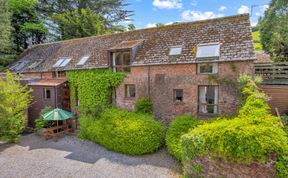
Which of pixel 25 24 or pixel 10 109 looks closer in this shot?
pixel 10 109

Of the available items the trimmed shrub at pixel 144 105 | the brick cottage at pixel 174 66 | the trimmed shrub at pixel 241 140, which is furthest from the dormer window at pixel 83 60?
the trimmed shrub at pixel 241 140

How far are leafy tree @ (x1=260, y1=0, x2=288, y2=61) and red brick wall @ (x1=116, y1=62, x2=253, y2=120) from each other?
7.41 metres

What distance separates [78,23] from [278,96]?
2450 centimetres

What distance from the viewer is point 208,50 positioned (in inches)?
436

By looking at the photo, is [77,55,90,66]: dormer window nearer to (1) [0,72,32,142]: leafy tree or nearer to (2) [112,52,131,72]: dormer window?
(2) [112,52,131,72]: dormer window

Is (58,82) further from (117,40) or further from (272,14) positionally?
(272,14)

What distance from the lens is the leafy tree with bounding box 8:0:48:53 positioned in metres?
23.4

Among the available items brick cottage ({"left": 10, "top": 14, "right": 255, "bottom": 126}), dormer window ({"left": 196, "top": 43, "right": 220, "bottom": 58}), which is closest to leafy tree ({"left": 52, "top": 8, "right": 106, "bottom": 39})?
brick cottage ({"left": 10, "top": 14, "right": 255, "bottom": 126})

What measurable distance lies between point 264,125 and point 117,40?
44.2 ft

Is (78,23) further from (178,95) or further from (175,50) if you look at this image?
(178,95)

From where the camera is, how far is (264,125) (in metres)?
6.42

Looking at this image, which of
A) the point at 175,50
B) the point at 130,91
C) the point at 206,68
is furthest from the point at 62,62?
the point at 206,68

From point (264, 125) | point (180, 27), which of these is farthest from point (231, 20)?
point (264, 125)

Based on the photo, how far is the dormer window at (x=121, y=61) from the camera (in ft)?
44.2
